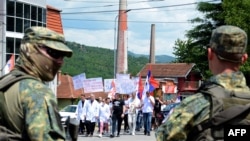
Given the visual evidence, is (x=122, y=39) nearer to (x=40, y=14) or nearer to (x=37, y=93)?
(x=40, y=14)

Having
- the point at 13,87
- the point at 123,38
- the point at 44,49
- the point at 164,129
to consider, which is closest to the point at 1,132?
the point at 13,87

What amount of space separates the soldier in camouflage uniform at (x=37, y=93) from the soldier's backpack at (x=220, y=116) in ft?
2.80

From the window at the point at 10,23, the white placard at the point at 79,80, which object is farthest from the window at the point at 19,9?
the white placard at the point at 79,80

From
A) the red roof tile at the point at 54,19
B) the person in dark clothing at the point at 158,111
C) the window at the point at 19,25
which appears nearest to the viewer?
the person in dark clothing at the point at 158,111

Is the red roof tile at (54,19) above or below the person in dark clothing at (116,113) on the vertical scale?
above

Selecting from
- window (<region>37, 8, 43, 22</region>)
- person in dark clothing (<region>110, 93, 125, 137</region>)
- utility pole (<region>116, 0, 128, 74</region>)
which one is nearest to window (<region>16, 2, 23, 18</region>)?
window (<region>37, 8, 43, 22</region>)

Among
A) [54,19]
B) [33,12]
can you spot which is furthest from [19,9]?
[54,19]

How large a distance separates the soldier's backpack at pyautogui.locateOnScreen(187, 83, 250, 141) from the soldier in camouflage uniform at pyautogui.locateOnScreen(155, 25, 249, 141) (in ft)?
0.11

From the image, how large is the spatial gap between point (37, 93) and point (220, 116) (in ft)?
3.71

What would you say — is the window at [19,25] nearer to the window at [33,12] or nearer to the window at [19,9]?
the window at [19,9]

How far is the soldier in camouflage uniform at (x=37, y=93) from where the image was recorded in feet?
12.0

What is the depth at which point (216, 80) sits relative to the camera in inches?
160

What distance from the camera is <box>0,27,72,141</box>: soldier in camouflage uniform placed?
3670 millimetres

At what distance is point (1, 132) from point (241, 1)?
35.7 metres
